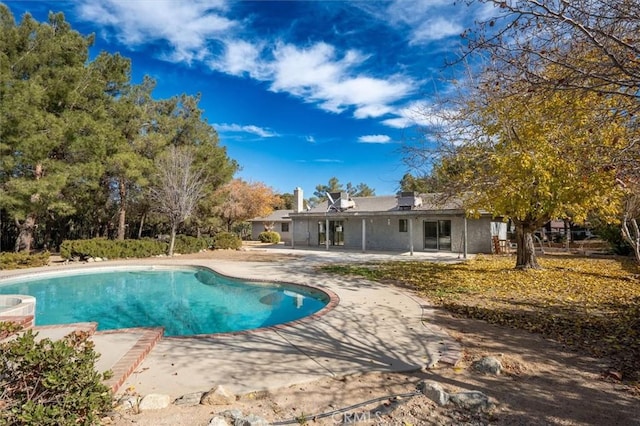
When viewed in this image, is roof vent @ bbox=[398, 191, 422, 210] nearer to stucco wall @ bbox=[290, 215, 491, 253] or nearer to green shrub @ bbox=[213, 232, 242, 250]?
stucco wall @ bbox=[290, 215, 491, 253]

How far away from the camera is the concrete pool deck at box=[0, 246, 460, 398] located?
12.8 ft

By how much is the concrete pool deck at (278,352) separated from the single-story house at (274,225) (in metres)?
28.6

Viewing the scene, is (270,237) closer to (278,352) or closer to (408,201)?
(408,201)

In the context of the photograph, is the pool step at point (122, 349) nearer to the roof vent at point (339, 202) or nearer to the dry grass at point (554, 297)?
the dry grass at point (554, 297)

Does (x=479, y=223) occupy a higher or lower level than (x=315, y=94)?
lower

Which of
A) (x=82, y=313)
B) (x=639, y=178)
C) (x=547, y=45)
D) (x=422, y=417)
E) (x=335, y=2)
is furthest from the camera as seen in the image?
(x=335, y=2)

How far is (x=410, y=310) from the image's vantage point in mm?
7090

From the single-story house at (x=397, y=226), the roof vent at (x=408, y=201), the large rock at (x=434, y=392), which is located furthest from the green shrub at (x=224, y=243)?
the large rock at (x=434, y=392)

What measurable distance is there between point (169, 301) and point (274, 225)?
89.9 feet

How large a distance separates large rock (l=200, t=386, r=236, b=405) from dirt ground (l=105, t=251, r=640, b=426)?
6 centimetres

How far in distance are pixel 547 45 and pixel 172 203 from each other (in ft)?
64.5

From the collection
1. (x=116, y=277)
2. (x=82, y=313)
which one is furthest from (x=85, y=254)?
(x=82, y=313)

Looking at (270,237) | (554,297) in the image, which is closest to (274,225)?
(270,237)

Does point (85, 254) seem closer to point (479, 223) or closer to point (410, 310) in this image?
point (410, 310)
